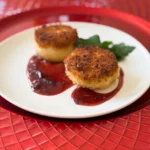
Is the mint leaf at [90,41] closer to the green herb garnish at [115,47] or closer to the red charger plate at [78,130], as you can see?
the green herb garnish at [115,47]

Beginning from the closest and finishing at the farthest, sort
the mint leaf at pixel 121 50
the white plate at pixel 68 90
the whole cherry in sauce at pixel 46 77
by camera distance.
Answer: the white plate at pixel 68 90, the whole cherry in sauce at pixel 46 77, the mint leaf at pixel 121 50

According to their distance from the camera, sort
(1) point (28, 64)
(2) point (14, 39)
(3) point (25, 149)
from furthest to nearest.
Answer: (2) point (14, 39) < (1) point (28, 64) < (3) point (25, 149)

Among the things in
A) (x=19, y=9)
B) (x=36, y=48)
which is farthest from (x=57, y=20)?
(x=36, y=48)

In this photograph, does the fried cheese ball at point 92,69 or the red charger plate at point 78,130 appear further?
the fried cheese ball at point 92,69

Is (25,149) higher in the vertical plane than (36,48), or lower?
lower

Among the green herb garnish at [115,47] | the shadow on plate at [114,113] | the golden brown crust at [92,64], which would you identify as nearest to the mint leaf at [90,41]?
the green herb garnish at [115,47]

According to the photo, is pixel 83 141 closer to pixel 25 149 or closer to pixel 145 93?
pixel 25 149

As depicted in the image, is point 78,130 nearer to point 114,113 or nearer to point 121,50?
point 114,113

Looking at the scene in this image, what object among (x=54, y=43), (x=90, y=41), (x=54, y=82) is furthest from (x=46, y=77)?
(x=90, y=41)
